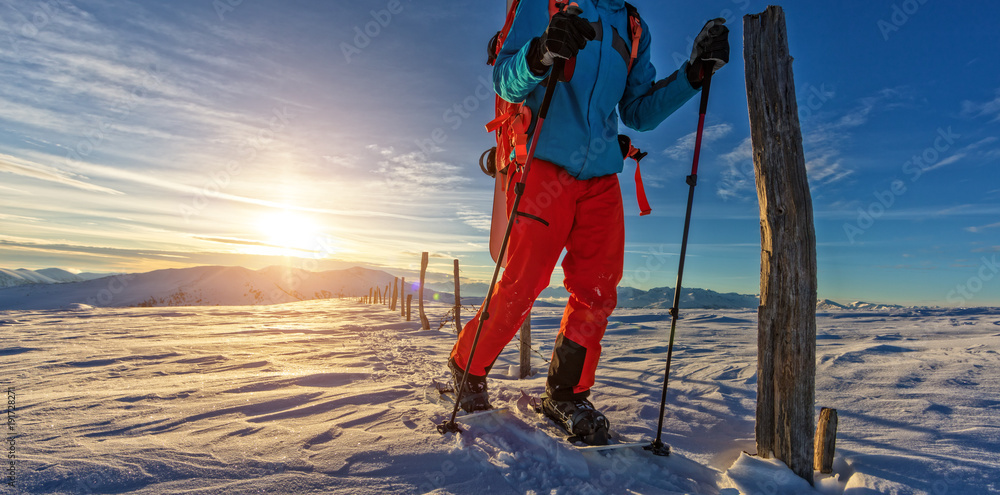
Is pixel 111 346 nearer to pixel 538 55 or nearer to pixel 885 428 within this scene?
pixel 538 55

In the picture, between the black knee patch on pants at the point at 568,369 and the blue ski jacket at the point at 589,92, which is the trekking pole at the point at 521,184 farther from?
the black knee patch on pants at the point at 568,369

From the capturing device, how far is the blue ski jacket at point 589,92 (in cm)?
188

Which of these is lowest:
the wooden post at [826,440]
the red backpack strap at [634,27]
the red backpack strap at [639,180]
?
the wooden post at [826,440]

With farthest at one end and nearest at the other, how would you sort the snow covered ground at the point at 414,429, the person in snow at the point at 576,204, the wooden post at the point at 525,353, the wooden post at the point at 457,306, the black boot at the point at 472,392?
the wooden post at the point at 457,306 → the wooden post at the point at 525,353 → the black boot at the point at 472,392 → the person in snow at the point at 576,204 → the snow covered ground at the point at 414,429

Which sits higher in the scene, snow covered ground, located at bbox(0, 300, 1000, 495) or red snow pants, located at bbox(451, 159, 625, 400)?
red snow pants, located at bbox(451, 159, 625, 400)

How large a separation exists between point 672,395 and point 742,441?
2.54 feet

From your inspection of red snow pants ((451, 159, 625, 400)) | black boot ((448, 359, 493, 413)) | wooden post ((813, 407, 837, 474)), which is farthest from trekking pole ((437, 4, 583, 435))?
wooden post ((813, 407, 837, 474))

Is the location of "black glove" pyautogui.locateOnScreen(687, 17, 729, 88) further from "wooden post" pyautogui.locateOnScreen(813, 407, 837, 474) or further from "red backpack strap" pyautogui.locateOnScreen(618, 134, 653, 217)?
"wooden post" pyautogui.locateOnScreen(813, 407, 837, 474)

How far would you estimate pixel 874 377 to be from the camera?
298cm

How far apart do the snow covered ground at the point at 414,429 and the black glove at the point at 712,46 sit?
1.66 m

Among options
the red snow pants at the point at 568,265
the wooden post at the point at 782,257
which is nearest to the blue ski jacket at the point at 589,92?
the red snow pants at the point at 568,265

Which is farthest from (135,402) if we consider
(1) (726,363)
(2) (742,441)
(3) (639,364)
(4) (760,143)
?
(1) (726,363)

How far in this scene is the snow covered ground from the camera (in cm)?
137

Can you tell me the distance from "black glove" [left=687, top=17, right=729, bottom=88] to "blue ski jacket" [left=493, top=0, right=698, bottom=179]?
12 centimetres
